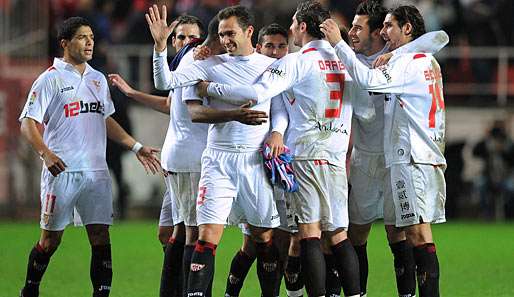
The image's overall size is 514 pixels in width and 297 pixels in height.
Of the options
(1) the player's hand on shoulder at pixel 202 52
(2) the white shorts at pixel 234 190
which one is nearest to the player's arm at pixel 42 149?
(2) the white shorts at pixel 234 190

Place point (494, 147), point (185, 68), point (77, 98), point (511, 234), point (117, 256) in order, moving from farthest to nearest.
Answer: point (494, 147), point (511, 234), point (117, 256), point (77, 98), point (185, 68)

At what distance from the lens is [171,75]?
340 inches

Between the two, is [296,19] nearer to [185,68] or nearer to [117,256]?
[185,68]

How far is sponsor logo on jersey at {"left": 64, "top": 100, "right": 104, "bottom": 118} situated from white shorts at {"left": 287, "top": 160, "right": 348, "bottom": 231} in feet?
6.10

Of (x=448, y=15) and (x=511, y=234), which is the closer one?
(x=511, y=234)

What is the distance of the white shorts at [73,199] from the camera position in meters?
9.41

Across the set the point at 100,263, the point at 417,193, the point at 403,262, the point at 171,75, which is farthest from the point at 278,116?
the point at 100,263

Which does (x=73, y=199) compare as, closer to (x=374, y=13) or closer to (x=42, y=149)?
(x=42, y=149)

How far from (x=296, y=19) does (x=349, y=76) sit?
630 millimetres

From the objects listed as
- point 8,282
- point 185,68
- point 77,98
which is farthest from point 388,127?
point 8,282

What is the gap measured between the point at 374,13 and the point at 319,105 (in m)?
1.17

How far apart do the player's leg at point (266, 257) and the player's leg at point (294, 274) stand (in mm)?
287

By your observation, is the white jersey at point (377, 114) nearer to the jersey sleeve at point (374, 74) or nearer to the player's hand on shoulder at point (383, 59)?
the player's hand on shoulder at point (383, 59)

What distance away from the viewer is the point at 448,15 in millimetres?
21625
